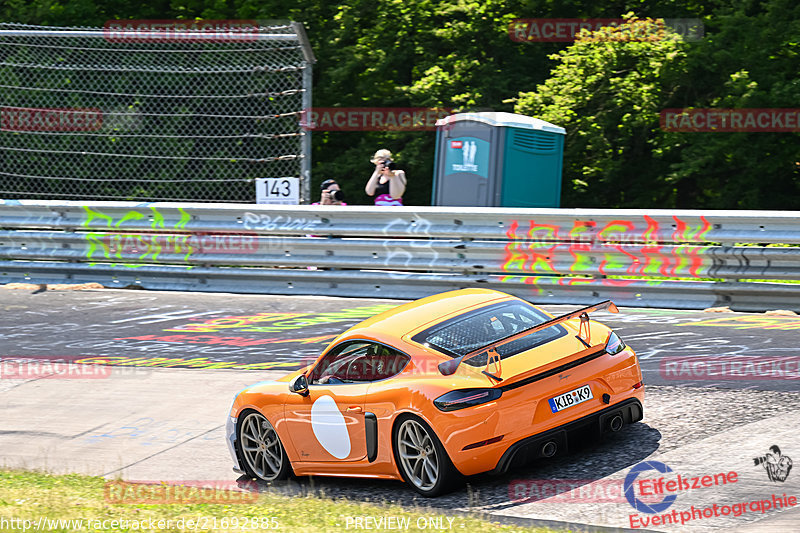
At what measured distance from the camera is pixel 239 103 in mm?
17734

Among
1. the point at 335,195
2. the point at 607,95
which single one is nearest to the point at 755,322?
the point at 335,195

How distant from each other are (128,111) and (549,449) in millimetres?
11590

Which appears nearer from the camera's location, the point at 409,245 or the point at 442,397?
the point at 442,397

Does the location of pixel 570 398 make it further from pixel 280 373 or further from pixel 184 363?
pixel 184 363

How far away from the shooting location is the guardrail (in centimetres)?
1171

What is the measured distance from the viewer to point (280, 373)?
10.4 m

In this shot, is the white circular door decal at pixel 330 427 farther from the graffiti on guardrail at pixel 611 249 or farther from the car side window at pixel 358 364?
the graffiti on guardrail at pixel 611 249

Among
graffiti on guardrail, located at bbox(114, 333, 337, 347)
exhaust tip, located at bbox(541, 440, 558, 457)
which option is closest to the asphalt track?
graffiti on guardrail, located at bbox(114, 333, 337, 347)

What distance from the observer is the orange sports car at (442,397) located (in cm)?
673

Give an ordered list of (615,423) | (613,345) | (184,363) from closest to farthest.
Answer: (615,423), (613,345), (184,363)

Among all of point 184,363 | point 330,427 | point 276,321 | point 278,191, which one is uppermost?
point 278,191

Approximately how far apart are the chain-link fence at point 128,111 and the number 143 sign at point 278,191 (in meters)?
0.74

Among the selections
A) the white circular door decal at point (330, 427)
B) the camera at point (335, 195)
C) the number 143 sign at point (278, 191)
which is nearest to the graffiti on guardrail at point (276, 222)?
the number 143 sign at point (278, 191)

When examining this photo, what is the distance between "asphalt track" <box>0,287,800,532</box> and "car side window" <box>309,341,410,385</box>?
30.2 inches
